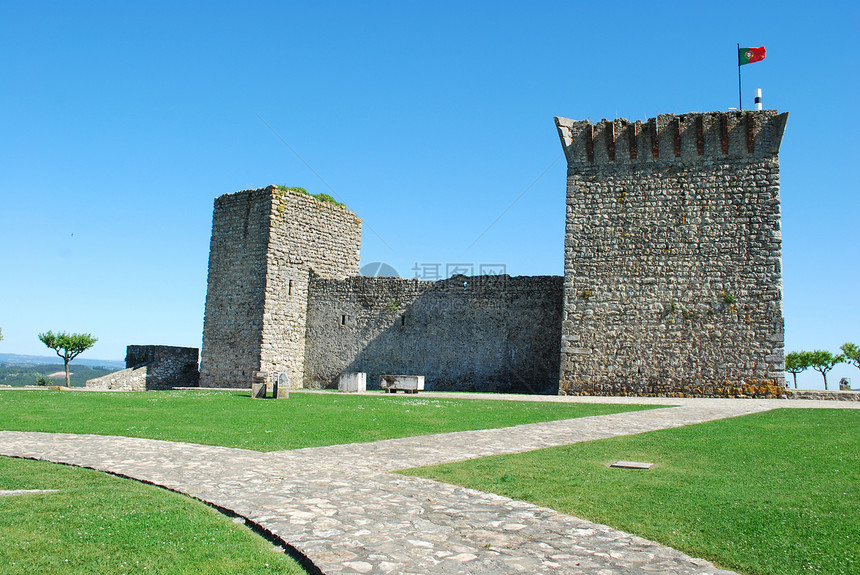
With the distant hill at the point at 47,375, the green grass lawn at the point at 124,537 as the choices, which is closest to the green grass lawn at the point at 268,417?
the green grass lawn at the point at 124,537

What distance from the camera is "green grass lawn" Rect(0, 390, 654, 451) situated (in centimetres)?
940

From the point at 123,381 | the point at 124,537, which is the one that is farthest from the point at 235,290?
the point at 124,537

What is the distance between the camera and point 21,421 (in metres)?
10.5

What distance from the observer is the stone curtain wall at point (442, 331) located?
21.9 meters

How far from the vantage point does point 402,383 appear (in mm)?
20516

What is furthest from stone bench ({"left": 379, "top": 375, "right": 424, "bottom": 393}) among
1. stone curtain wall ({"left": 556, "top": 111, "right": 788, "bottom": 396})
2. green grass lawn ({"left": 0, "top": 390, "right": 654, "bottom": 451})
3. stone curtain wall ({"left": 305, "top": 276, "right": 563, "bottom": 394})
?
stone curtain wall ({"left": 556, "top": 111, "right": 788, "bottom": 396})

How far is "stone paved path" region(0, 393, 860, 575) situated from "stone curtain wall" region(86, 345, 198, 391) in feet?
52.2

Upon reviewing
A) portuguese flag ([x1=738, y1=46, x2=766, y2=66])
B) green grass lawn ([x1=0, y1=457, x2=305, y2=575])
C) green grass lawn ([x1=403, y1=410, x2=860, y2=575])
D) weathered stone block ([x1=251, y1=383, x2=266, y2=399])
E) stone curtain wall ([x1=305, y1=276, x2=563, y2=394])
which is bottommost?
green grass lawn ([x1=0, y1=457, x2=305, y2=575])

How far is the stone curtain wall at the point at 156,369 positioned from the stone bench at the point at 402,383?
31.6 feet

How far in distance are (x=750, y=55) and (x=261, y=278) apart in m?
17.3

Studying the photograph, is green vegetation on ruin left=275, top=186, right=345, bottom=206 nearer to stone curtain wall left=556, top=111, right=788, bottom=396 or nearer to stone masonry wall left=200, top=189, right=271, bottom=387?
stone masonry wall left=200, top=189, right=271, bottom=387

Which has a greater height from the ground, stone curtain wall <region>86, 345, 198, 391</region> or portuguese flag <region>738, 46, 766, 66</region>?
portuguese flag <region>738, 46, 766, 66</region>

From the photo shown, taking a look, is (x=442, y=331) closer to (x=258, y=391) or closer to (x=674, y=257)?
(x=258, y=391)

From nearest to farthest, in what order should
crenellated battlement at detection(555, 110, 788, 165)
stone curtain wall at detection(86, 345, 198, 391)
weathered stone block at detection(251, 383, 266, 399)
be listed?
weathered stone block at detection(251, 383, 266, 399), crenellated battlement at detection(555, 110, 788, 165), stone curtain wall at detection(86, 345, 198, 391)
